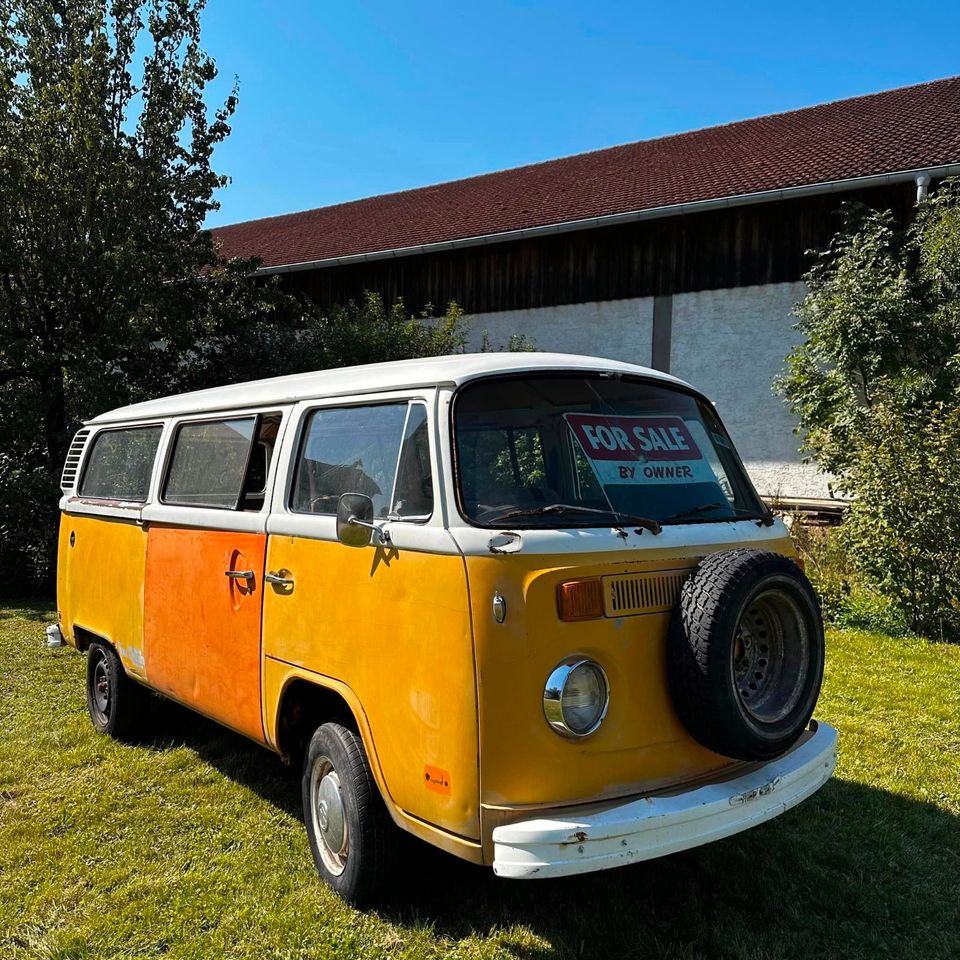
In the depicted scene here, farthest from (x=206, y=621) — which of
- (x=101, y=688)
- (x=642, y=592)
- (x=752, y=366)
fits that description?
(x=752, y=366)

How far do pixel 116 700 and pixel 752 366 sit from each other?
11665 millimetres

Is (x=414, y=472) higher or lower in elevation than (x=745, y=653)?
higher

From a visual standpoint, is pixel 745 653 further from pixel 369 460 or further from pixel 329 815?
pixel 329 815

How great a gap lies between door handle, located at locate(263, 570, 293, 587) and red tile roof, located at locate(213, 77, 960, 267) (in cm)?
1235

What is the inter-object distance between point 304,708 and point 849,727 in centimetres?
360

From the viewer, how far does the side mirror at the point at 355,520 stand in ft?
10.3

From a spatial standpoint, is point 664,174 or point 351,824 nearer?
point 351,824

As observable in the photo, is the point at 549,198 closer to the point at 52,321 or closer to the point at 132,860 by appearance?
the point at 52,321

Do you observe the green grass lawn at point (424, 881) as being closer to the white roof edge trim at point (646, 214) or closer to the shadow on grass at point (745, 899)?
the shadow on grass at point (745, 899)

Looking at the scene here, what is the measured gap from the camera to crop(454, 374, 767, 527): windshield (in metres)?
3.07

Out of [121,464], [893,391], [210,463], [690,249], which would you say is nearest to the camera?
[210,463]

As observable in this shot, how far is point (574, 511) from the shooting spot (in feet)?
9.97

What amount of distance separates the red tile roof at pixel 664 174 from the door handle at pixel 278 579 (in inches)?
486

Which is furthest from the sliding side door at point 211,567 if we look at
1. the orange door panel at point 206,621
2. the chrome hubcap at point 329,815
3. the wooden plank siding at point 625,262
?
the wooden plank siding at point 625,262
